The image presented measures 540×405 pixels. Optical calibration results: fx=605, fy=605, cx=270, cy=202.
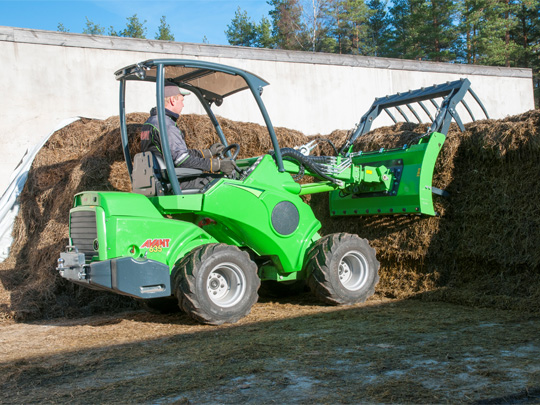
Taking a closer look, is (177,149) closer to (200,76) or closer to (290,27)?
(200,76)

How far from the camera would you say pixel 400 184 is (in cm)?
714

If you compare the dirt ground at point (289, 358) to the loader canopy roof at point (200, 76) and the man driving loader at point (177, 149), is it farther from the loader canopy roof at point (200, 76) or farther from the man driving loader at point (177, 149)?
the loader canopy roof at point (200, 76)

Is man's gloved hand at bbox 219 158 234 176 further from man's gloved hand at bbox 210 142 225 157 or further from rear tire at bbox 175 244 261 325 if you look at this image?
rear tire at bbox 175 244 261 325

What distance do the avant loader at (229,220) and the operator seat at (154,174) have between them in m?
0.01

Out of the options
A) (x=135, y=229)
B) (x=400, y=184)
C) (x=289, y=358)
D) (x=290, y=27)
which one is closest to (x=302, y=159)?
(x=400, y=184)

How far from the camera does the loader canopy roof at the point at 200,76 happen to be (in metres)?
5.75

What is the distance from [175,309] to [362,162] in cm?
303

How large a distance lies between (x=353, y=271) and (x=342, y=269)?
15 centimetres

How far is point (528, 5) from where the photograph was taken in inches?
1198

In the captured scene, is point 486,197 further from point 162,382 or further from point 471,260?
point 162,382

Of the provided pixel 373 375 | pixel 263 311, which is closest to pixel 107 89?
pixel 263 311

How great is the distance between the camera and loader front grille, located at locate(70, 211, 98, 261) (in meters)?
5.58

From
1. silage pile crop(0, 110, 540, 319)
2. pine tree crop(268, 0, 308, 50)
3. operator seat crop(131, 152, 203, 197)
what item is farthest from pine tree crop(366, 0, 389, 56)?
operator seat crop(131, 152, 203, 197)

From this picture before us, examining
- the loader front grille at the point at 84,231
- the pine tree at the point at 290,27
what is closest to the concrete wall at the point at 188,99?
the loader front grille at the point at 84,231
